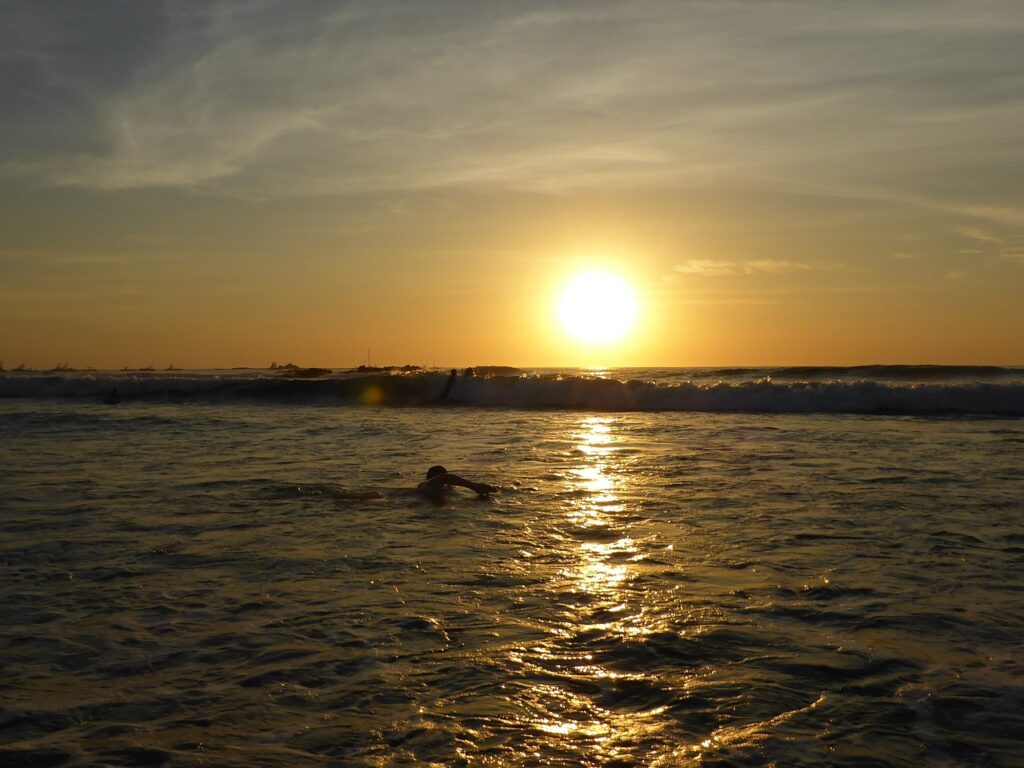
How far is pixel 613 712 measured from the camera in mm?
4375

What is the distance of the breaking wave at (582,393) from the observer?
27.8m

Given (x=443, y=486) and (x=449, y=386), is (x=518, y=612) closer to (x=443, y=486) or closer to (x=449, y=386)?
(x=443, y=486)

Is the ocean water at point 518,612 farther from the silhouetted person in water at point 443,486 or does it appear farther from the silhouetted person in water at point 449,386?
the silhouetted person in water at point 449,386

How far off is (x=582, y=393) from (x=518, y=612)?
27.4 metres

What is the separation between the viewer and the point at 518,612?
6027mm

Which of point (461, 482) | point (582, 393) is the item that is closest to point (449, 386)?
point (582, 393)

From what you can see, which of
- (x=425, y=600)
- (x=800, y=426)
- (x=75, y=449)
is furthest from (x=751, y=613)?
(x=800, y=426)

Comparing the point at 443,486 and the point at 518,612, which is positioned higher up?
the point at 443,486

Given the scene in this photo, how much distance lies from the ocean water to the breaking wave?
14389 millimetres

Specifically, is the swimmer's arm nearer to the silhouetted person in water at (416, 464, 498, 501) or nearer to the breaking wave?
the silhouetted person in water at (416, 464, 498, 501)

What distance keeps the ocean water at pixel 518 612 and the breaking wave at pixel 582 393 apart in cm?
1439

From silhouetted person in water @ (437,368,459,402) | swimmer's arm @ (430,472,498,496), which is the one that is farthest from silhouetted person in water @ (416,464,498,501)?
silhouetted person in water @ (437,368,459,402)

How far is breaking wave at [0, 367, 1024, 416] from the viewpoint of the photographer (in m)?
27.8

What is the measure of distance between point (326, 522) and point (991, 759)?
273 inches
